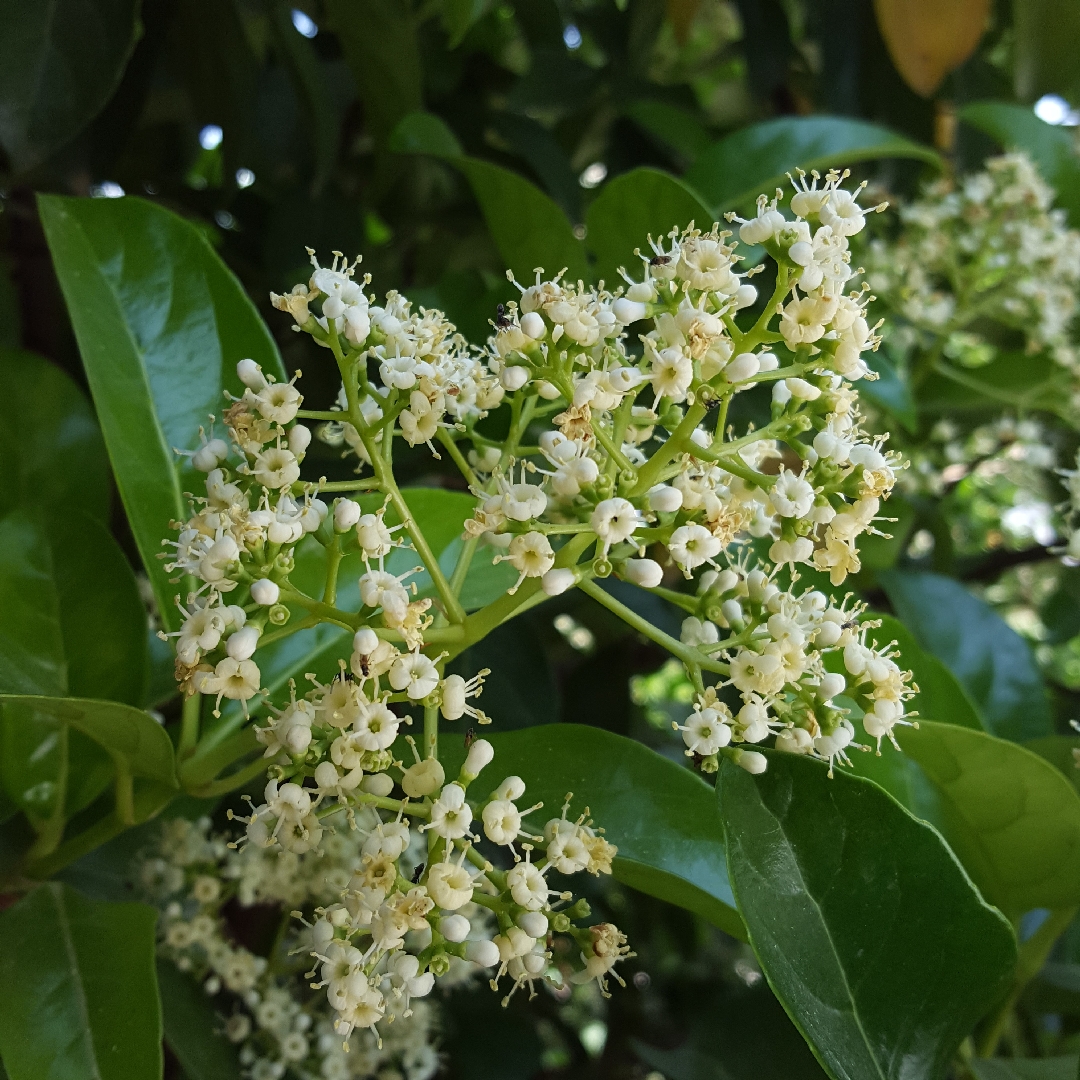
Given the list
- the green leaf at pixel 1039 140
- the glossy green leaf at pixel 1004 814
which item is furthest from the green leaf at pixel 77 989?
the green leaf at pixel 1039 140

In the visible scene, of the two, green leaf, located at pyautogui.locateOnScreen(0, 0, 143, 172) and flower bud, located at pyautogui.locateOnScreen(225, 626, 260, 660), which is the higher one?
green leaf, located at pyautogui.locateOnScreen(0, 0, 143, 172)

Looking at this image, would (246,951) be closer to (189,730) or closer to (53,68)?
(189,730)

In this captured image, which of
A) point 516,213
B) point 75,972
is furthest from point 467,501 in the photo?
point 75,972

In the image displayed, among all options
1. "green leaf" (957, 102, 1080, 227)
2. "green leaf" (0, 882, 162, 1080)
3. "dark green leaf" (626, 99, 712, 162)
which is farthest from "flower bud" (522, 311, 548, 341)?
"green leaf" (957, 102, 1080, 227)

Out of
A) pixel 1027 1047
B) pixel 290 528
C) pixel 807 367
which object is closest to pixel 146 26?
pixel 290 528

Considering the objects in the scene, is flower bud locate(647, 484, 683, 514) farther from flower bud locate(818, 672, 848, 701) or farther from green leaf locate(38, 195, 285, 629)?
green leaf locate(38, 195, 285, 629)

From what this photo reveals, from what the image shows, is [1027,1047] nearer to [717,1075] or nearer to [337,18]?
[717,1075]

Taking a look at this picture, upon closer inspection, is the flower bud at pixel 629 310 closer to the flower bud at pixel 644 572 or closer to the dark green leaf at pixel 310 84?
the flower bud at pixel 644 572
